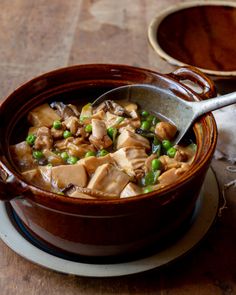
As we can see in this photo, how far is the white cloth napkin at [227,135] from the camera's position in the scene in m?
1.66

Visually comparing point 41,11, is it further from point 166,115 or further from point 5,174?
point 5,174

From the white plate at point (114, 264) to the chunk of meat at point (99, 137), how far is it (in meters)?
0.30

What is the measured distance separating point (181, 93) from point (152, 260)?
1.61 feet

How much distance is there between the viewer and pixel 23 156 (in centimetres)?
141

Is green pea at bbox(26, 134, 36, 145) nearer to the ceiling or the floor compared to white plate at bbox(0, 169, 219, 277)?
nearer to the ceiling

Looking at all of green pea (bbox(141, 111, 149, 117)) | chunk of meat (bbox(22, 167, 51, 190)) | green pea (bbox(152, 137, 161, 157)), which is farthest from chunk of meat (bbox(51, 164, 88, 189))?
green pea (bbox(141, 111, 149, 117))

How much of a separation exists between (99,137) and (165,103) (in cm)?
23

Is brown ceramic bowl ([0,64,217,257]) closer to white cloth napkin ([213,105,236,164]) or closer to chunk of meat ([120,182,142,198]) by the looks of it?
chunk of meat ([120,182,142,198])

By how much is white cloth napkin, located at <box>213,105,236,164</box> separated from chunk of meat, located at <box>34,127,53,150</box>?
0.54 meters

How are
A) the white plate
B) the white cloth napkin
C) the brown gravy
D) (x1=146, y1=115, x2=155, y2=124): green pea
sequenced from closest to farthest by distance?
the white plate, (x1=146, y1=115, x2=155, y2=124): green pea, the white cloth napkin, the brown gravy

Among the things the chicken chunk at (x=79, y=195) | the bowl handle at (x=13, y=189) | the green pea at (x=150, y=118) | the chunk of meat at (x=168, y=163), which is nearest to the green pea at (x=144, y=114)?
the green pea at (x=150, y=118)

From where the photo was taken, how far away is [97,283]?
128cm

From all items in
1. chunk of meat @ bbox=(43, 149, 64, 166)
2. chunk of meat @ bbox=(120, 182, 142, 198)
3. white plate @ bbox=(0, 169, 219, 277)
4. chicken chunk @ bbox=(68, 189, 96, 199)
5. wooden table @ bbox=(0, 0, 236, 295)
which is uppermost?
chicken chunk @ bbox=(68, 189, 96, 199)

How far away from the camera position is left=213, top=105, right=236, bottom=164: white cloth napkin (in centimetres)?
166
